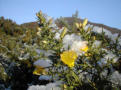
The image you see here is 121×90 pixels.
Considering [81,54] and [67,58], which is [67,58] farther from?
[81,54]

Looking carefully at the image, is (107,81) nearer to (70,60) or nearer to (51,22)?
(70,60)

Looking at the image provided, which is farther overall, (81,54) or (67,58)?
(81,54)

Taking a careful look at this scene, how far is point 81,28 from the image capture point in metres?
0.82

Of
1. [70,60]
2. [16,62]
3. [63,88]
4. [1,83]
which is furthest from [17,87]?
[70,60]

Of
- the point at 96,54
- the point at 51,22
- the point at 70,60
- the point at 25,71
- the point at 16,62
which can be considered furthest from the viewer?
the point at 16,62

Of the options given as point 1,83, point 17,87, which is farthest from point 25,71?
point 1,83

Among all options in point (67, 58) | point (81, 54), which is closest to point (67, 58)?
point (67, 58)

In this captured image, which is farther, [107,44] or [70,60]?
[107,44]

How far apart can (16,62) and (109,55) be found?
2.59 meters

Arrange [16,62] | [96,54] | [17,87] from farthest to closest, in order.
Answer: [16,62]
[17,87]
[96,54]

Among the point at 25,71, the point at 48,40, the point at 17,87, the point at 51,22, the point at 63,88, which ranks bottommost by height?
the point at 17,87

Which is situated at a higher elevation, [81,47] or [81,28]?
[81,28]

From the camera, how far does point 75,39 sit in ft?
2.67

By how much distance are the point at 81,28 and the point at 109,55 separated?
0.30 meters
